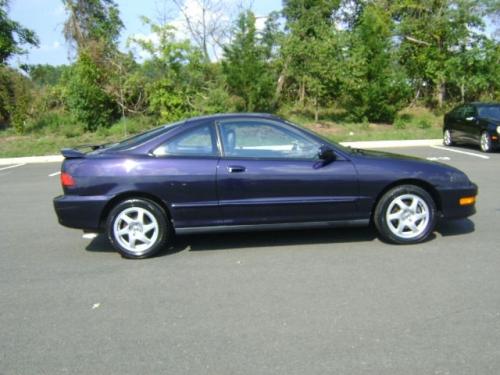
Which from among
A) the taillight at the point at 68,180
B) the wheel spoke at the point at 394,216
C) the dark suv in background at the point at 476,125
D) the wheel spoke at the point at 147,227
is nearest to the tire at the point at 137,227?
the wheel spoke at the point at 147,227

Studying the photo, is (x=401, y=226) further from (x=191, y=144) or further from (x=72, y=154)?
(x=72, y=154)

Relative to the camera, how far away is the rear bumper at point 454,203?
16.7 feet

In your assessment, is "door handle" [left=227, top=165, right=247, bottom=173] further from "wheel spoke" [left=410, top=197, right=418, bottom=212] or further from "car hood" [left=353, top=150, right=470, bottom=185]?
"wheel spoke" [left=410, top=197, right=418, bottom=212]

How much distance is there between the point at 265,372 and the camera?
2.81 m

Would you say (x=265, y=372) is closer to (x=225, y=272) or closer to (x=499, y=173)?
(x=225, y=272)

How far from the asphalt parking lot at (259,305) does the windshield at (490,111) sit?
28.6 feet

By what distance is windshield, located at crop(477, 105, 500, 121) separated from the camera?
1337 centimetres

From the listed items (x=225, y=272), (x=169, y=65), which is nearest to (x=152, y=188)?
(x=225, y=272)

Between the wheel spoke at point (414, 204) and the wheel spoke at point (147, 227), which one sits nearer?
the wheel spoke at point (147, 227)

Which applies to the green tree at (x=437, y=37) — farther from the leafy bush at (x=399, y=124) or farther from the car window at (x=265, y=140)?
the car window at (x=265, y=140)

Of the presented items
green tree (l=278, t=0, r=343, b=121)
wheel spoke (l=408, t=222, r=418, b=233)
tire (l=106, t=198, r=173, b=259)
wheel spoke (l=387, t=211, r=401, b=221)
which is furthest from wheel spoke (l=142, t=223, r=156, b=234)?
green tree (l=278, t=0, r=343, b=121)

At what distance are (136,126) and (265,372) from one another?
1803cm

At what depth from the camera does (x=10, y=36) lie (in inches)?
851

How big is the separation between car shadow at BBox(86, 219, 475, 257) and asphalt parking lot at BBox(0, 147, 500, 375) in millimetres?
23
